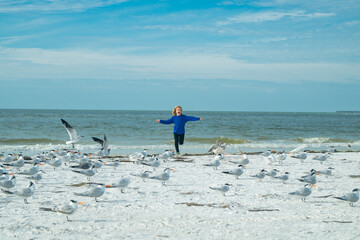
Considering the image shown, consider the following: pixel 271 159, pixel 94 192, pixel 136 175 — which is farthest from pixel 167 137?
pixel 94 192

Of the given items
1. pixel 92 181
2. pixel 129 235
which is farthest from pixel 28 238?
pixel 92 181

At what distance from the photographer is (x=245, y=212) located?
5.84 meters

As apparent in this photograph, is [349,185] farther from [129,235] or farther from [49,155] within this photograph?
[49,155]

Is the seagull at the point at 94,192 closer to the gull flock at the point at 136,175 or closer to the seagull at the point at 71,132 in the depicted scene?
the gull flock at the point at 136,175

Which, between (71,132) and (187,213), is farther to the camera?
(71,132)

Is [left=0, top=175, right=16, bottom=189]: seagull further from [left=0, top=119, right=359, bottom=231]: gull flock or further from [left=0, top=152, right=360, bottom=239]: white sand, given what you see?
[left=0, top=152, right=360, bottom=239]: white sand

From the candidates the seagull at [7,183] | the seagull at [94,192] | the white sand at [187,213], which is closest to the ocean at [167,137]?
the white sand at [187,213]

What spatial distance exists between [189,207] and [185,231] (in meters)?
1.14

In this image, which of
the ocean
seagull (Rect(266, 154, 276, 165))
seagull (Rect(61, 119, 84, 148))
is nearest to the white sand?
seagull (Rect(266, 154, 276, 165))

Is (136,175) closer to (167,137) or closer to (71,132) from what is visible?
(71,132)

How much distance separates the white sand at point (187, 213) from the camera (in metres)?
4.88

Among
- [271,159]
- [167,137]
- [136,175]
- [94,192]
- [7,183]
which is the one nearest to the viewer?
[94,192]

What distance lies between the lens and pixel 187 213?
18.9 feet

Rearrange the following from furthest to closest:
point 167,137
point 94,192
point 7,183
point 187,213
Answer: point 167,137 < point 7,183 < point 94,192 < point 187,213
